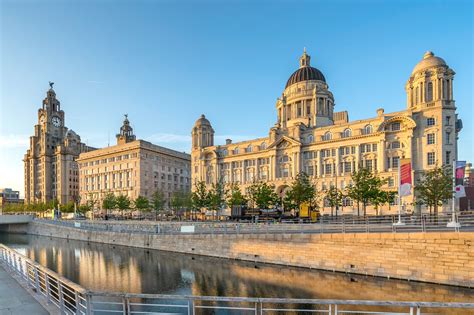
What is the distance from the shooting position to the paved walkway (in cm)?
1037

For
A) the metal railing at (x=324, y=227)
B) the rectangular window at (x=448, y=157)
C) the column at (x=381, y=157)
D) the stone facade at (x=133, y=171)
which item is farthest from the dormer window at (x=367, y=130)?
the stone facade at (x=133, y=171)

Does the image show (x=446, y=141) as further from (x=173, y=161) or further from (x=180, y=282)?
(x=173, y=161)

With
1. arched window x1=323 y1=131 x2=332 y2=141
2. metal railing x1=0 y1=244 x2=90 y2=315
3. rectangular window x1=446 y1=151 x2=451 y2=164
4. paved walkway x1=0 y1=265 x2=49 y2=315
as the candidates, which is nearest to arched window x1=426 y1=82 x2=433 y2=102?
rectangular window x1=446 y1=151 x2=451 y2=164

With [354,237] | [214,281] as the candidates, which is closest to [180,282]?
[214,281]

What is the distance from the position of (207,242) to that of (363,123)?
→ 185 feet

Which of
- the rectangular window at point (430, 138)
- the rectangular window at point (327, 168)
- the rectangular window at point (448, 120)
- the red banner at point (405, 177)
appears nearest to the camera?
the red banner at point (405, 177)

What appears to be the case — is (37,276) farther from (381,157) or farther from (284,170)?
(284,170)

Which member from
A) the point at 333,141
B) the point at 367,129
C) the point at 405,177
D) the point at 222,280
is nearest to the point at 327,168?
the point at 333,141

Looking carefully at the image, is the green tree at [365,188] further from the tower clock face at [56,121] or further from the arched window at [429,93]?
the tower clock face at [56,121]

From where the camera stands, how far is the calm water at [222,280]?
21734 millimetres

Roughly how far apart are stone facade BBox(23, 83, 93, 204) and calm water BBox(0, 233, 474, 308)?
13011cm

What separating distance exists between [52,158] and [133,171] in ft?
254

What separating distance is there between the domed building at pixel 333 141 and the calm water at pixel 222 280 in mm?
47702

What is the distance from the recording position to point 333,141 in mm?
81125
